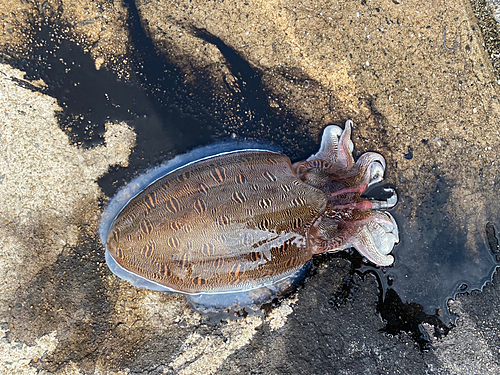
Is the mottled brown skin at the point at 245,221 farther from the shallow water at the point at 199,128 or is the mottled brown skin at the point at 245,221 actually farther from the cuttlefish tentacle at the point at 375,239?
the shallow water at the point at 199,128

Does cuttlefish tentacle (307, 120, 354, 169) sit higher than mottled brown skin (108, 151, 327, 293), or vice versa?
cuttlefish tentacle (307, 120, 354, 169)

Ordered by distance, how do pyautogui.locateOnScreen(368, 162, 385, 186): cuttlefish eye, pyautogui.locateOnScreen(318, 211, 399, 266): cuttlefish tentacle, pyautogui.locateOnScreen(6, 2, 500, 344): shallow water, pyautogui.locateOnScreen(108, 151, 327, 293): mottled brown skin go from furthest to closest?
pyautogui.locateOnScreen(368, 162, 385, 186): cuttlefish eye
pyautogui.locateOnScreen(318, 211, 399, 266): cuttlefish tentacle
pyautogui.locateOnScreen(6, 2, 500, 344): shallow water
pyautogui.locateOnScreen(108, 151, 327, 293): mottled brown skin

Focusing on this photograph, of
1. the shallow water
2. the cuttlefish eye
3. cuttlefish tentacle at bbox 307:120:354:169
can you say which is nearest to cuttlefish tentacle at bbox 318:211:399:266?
the shallow water

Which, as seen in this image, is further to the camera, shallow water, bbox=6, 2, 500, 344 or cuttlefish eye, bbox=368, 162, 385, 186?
cuttlefish eye, bbox=368, 162, 385, 186

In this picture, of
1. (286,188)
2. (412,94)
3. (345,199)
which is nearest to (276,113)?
(286,188)

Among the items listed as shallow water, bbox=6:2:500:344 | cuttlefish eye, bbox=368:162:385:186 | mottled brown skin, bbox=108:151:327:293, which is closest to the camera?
mottled brown skin, bbox=108:151:327:293

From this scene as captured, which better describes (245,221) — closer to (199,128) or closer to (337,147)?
(199,128)

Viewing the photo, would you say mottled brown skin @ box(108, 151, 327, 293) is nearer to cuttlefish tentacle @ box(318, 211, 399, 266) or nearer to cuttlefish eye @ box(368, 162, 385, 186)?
cuttlefish tentacle @ box(318, 211, 399, 266)

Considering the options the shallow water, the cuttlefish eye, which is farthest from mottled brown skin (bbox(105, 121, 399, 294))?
the shallow water
